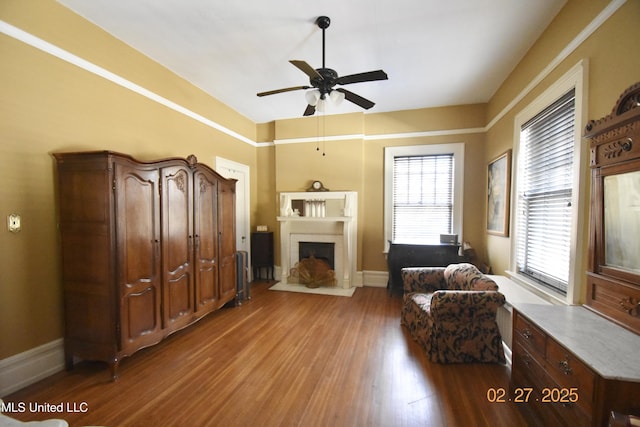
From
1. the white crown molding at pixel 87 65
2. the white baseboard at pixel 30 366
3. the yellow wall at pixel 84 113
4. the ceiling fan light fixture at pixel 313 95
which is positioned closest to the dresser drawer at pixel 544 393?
the yellow wall at pixel 84 113

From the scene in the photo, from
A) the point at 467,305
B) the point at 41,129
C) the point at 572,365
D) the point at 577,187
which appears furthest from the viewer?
the point at 467,305

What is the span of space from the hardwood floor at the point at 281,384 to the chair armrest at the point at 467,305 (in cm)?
45

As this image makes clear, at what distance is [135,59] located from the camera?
272 centimetres

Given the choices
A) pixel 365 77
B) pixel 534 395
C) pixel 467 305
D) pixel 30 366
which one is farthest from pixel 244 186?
pixel 534 395

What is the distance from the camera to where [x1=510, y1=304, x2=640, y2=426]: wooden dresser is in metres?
1.04

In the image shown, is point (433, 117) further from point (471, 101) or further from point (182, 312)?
point (182, 312)

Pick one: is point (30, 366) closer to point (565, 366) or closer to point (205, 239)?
point (205, 239)

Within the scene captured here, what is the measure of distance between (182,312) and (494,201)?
428cm

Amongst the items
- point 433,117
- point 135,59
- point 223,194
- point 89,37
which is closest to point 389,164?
point 433,117

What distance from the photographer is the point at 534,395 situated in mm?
1617

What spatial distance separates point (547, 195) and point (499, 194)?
1100 mm

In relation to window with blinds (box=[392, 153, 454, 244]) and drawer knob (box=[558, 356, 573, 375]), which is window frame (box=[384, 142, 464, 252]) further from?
drawer knob (box=[558, 356, 573, 375])

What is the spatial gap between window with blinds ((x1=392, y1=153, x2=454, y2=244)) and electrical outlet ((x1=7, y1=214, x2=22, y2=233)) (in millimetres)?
4526

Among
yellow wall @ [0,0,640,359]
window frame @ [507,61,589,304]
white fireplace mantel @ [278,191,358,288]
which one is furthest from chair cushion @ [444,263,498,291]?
white fireplace mantel @ [278,191,358,288]
